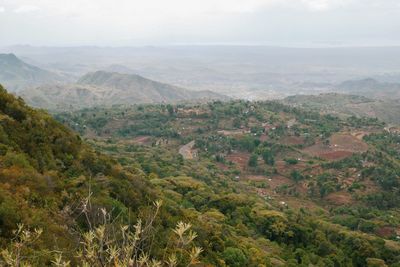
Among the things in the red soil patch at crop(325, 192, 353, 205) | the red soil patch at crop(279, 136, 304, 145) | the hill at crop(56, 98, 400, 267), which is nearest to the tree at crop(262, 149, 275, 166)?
the hill at crop(56, 98, 400, 267)

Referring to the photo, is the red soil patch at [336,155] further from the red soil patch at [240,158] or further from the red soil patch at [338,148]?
the red soil patch at [240,158]

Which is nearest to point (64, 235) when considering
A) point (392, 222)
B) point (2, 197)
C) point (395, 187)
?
point (2, 197)

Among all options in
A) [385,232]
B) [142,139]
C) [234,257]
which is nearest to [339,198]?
[385,232]

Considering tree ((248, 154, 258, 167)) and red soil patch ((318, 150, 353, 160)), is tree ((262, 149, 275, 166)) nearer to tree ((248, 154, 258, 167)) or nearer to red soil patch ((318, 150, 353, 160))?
tree ((248, 154, 258, 167))

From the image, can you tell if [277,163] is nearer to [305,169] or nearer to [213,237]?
[305,169]

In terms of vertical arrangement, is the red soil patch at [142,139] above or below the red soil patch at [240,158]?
above

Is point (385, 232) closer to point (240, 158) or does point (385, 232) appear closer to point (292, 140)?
point (240, 158)

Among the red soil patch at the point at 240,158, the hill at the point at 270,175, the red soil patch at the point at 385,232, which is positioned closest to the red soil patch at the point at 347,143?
the hill at the point at 270,175
